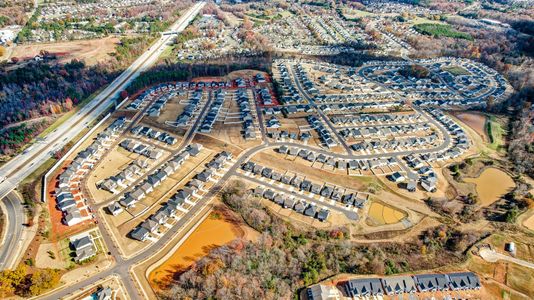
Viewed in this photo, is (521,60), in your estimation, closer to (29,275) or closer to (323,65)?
(323,65)

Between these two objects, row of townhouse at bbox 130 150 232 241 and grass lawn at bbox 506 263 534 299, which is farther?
row of townhouse at bbox 130 150 232 241

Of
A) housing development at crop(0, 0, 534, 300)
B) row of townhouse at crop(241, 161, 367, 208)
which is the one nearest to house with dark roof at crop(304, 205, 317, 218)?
housing development at crop(0, 0, 534, 300)

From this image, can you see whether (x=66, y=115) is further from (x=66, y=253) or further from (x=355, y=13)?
(x=355, y=13)

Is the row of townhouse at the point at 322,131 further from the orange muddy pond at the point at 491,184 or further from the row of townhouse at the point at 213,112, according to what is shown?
the orange muddy pond at the point at 491,184

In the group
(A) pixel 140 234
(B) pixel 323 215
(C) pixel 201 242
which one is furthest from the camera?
(B) pixel 323 215

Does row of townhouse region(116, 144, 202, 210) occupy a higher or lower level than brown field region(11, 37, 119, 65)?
lower

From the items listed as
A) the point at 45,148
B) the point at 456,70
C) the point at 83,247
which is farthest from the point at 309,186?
the point at 456,70

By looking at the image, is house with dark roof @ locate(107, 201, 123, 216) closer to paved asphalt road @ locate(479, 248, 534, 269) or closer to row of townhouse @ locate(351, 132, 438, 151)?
row of townhouse @ locate(351, 132, 438, 151)
